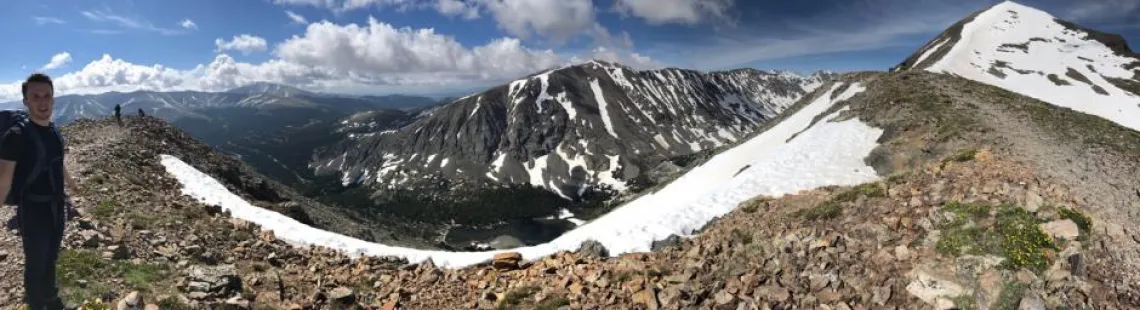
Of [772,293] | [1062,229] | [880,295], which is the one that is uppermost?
[1062,229]

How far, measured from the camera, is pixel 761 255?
45.0ft

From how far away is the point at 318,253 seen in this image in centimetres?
1872

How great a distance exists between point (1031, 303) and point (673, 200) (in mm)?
18206

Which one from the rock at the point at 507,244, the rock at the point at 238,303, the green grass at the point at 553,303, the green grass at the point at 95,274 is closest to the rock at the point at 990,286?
the green grass at the point at 553,303

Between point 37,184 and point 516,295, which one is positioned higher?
point 37,184

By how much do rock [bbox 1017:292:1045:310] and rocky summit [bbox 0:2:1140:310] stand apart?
0.03m

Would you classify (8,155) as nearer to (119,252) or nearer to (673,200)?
(119,252)

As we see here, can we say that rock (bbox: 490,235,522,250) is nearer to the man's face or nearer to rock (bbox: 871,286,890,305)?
rock (bbox: 871,286,890,305)

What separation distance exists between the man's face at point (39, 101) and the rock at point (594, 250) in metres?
13.0

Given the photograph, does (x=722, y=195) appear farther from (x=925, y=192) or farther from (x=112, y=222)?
(x=112, y=222)

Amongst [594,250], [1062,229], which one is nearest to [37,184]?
[594,250]

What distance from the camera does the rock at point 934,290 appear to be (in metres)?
10.2

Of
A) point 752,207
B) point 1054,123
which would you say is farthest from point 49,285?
point 1054,123

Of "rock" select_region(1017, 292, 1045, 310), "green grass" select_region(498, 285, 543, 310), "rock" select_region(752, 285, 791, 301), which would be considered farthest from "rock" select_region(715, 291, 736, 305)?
"rock" select_region(1017, 292, 1045, 310)
